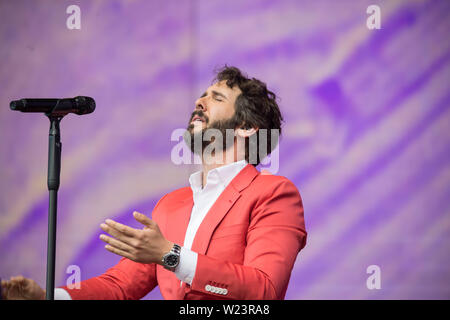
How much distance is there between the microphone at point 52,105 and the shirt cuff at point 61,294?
24.5 inches

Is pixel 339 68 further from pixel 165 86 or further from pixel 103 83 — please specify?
pixel 103 83

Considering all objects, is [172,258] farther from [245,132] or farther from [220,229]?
[245,132]

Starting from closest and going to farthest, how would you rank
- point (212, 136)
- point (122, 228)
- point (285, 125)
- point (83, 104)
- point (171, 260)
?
point (122, 228) < point (171, 260) < point (83, 104) < point (212, 136) < point (285, 125)

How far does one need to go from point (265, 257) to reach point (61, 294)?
71 centimetres

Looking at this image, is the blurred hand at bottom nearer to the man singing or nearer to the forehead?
the man singing

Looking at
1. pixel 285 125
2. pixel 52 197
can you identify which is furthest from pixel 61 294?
pixel 285 125

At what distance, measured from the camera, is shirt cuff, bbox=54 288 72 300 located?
1.82 meters

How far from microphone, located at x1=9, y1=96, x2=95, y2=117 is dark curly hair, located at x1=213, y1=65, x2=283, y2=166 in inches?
31.9

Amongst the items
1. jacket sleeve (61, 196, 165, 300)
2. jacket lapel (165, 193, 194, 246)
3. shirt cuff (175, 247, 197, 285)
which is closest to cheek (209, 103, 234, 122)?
jacket lapel (165, 193, 194, 246)

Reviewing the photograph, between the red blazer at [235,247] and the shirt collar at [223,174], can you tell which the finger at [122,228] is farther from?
the shirt collar at [223,174]

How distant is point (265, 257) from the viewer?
1776 mm

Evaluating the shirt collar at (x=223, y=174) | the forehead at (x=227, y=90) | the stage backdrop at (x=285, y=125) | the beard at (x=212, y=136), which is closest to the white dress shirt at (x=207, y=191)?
the shirt collar at (x=223, y=174)

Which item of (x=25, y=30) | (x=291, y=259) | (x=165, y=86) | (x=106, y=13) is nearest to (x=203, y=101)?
(x=291, y=259)
